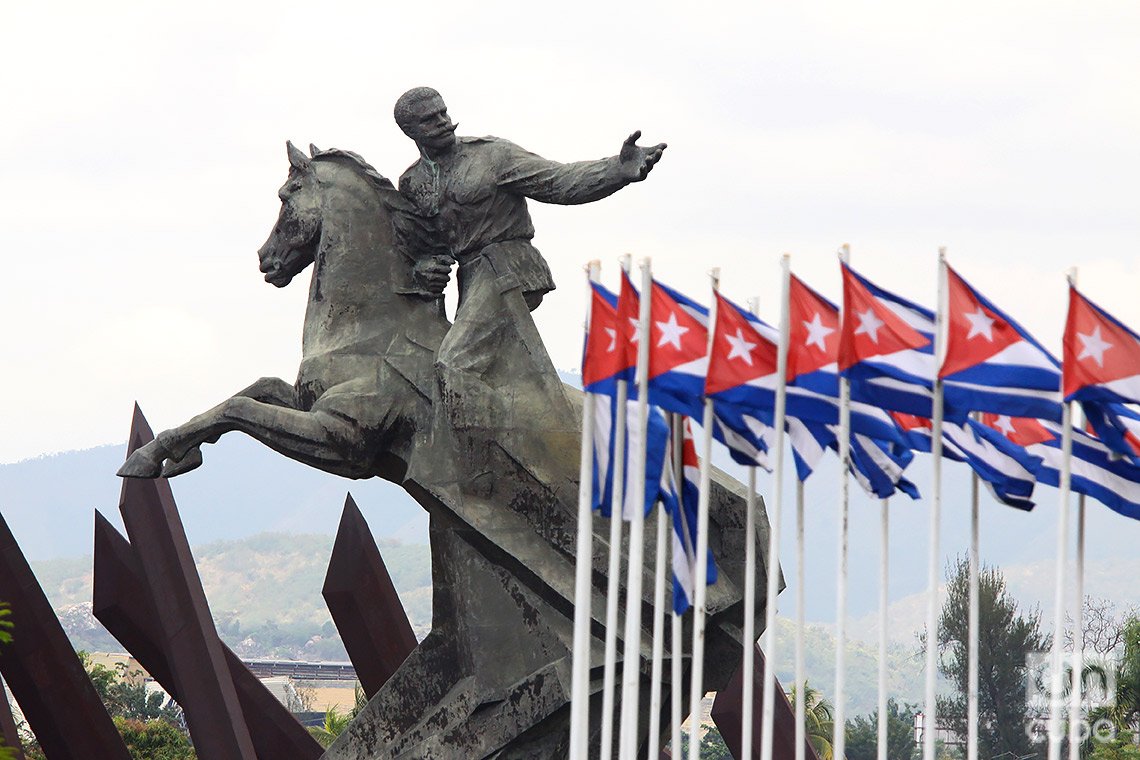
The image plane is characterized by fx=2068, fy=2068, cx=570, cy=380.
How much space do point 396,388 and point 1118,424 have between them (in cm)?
539

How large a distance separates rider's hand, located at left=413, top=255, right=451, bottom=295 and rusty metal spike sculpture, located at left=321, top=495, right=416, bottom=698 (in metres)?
4.05

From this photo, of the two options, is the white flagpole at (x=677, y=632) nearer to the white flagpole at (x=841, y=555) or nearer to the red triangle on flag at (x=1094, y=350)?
the white flagpole at (x=841, y=555)

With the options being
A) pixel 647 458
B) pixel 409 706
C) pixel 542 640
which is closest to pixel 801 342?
pixel 647 458

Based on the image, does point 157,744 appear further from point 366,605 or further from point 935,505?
point 935,505

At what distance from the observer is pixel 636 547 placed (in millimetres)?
11484

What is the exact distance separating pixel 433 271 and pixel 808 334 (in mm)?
4223

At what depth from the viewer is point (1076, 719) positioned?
418 inches

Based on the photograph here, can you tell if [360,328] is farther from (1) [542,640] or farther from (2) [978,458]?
(2) [978,458]

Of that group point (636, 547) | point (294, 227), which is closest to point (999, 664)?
point (294, 227)

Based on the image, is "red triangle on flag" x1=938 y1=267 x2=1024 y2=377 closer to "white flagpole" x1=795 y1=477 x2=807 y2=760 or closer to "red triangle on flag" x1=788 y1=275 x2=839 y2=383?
"red triangle on flag" x1=788 y1=275 x2=839 y2=383

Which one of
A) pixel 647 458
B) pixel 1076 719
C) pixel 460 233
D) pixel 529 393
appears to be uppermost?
pixel 460 233

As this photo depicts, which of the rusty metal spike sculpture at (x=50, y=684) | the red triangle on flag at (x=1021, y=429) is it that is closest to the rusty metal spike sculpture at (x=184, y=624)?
the rusty metal spike sculpture at (x=50, y=684)

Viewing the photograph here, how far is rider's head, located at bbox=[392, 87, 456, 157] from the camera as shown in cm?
1486

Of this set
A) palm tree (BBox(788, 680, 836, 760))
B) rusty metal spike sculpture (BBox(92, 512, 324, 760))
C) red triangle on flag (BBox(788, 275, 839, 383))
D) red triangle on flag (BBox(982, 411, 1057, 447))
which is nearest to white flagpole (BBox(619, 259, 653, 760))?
red triangle on flag (BBox(788, 275, 839, 383))
